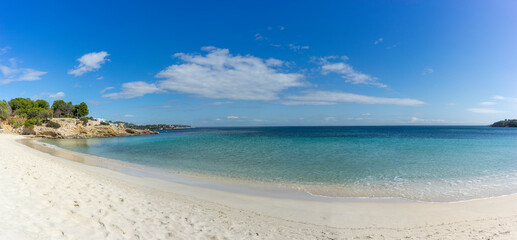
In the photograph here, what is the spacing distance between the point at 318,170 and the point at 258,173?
3.68m

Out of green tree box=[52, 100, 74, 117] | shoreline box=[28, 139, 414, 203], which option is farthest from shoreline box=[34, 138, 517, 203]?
green tree box=[52, 100, 74, 117]

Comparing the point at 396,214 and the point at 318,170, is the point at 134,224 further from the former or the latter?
the point at 318,170

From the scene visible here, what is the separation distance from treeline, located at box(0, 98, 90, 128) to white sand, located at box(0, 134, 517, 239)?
204 feet

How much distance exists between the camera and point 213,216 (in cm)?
603

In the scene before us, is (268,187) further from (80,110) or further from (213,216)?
(80,110)

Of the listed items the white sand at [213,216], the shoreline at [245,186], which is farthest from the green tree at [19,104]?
the white sand at [213,216]

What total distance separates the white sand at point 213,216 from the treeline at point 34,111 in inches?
2449

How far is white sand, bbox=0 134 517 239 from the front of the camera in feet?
15.0

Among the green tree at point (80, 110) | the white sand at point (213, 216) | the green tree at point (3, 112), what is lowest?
the white sand at point (213, 216)

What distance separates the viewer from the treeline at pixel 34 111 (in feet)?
169

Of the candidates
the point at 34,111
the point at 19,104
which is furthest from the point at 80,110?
the point at 34,111

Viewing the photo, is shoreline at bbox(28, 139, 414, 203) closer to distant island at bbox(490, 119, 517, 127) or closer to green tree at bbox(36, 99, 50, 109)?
green tree at bbox(36, 99, 50, 109)

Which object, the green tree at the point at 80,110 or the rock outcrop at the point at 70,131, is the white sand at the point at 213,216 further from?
the green tree at the point at 80,110

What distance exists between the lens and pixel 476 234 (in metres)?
5.33
